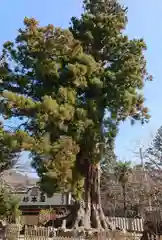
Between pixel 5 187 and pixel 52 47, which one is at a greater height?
pixel 52 47

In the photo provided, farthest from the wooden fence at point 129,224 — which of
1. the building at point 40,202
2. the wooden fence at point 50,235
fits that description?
the building at point 40,202

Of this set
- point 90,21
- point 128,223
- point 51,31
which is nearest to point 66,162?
point 51,31

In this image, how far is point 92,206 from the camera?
1227 centimetres

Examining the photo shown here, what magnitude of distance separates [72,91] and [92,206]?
514 cm

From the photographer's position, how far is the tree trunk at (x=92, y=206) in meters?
11.6

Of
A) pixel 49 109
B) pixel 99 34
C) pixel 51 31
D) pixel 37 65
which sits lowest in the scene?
pixel 49 109

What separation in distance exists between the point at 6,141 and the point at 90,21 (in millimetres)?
7607

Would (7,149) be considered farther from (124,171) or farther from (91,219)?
(124,171)

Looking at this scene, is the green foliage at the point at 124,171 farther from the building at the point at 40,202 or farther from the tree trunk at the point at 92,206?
the tree trunk at the point at 92,206

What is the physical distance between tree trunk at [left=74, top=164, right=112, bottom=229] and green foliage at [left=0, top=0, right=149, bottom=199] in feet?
2.33

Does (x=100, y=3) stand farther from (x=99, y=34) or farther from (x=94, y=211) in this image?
(x=94, y=211)

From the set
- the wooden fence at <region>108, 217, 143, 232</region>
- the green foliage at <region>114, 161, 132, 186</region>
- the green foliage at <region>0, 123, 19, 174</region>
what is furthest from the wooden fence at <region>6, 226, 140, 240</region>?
the green foliage at <region>114, 161, 132, 186</region>

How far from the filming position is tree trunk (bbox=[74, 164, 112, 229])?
11.6 metres

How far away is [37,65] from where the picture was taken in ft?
38.8
